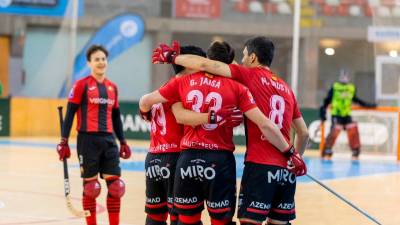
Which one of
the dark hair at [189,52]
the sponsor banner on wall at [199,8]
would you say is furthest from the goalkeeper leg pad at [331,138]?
the dark hair at [189,52]

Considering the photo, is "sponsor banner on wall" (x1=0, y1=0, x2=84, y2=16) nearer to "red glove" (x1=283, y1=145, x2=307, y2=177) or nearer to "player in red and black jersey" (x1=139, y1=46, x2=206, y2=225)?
"player in red and black jersey" (x1=139, y1=46, x2=206, y2=225)

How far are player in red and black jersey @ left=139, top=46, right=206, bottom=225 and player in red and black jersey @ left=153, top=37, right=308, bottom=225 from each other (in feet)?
2.34

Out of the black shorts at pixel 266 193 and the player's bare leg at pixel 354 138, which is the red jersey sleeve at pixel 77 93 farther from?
the player's bare leg at pixel 354 138

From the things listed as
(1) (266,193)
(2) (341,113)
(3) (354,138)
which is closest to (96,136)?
(1) (266,193)

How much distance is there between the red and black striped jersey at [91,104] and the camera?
10.2m

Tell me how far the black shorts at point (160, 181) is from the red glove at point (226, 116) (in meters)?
0.93

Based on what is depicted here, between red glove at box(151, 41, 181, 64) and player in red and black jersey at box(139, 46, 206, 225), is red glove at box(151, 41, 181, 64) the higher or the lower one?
the higher one

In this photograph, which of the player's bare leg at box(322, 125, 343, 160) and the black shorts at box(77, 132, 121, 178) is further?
the player's bare leg at box(322, 125, 343, 160)

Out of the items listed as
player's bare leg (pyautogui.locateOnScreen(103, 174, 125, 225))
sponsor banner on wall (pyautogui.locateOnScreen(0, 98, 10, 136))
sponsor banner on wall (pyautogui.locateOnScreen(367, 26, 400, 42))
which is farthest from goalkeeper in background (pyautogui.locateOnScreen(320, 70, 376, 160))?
player's bare leg (pyautogui.locateOnScreen(103, 174, 125, 225))

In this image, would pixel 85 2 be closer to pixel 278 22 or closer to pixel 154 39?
pixel 154 39

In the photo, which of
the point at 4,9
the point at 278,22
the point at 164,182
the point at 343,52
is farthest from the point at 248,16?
the point at 164,182

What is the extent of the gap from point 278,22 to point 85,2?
22.3 feet

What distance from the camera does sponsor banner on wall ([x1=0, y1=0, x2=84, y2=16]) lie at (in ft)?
97.9

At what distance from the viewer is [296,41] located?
27.3 metres
